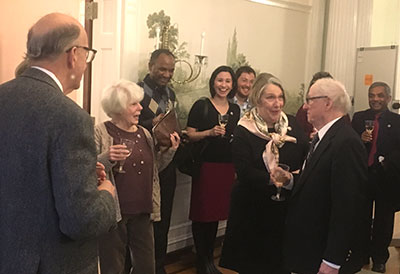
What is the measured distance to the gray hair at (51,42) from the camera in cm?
146

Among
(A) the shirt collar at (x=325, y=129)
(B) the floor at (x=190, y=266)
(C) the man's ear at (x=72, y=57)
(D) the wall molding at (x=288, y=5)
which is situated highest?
(D) the wall molding at (x=288, y=5)

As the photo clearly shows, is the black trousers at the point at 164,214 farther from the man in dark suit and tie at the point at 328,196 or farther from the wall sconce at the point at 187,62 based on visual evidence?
the man in dark suit and tie at the point at 328,196

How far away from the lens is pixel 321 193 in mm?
2145

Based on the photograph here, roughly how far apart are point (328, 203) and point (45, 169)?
1304mm

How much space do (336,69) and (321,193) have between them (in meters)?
3.84

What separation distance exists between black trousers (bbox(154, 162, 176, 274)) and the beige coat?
421 mm

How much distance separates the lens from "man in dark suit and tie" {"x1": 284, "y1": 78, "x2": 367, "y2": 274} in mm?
2037

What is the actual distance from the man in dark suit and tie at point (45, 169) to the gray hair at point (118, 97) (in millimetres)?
1270

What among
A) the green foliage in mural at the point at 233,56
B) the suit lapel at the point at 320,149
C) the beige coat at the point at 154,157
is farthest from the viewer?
the green foliage in mural at the point at 233,56

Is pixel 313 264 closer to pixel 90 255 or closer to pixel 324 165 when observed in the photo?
pixel 324 165

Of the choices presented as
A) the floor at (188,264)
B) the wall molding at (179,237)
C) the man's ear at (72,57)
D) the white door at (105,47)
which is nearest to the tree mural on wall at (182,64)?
the white door at (105,47)

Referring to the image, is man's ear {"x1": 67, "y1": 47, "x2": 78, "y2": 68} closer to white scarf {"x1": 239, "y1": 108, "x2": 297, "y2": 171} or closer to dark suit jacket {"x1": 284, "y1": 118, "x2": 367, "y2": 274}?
dark suit jacket {"x1": 284, "y1": 118, "x2": 367, "y2": 274}

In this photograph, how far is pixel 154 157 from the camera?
2.91 meters

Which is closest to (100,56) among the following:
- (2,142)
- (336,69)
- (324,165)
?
(324,165)
